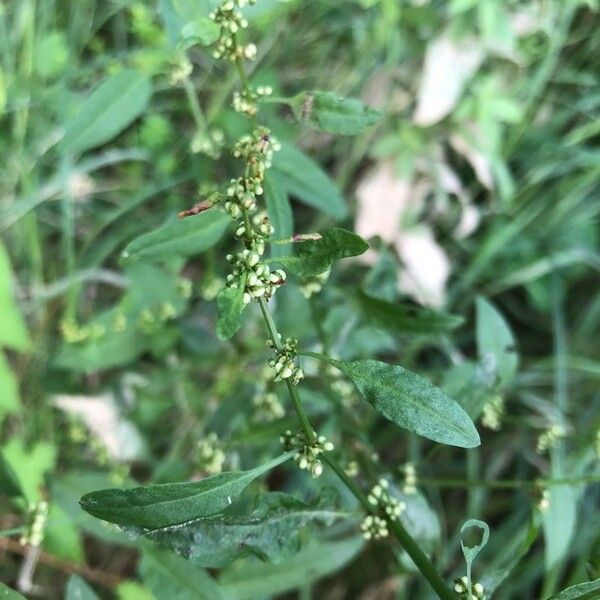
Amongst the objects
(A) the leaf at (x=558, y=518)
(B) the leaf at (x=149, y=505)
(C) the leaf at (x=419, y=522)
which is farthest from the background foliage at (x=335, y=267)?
(B) the leaf at (x=149, y=505)

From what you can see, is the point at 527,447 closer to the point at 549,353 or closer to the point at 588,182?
the point at 549,353

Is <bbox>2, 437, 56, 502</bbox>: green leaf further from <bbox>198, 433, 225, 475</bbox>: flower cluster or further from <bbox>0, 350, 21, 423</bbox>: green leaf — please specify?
<bbox>198, 433, 225, 475</bbox>: flower cluster

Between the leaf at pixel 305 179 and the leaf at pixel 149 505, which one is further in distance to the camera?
the leaf at pixel 305 179

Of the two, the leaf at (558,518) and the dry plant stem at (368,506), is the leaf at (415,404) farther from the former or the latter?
the leaf at (558,518)

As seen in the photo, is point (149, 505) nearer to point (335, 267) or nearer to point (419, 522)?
point (419, 522)

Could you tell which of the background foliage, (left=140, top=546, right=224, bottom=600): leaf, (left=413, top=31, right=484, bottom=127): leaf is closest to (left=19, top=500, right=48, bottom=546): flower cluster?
(left=140, top=546, right=224, bottom=600): leaf

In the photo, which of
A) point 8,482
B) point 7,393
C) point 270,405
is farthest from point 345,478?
point 7,393
